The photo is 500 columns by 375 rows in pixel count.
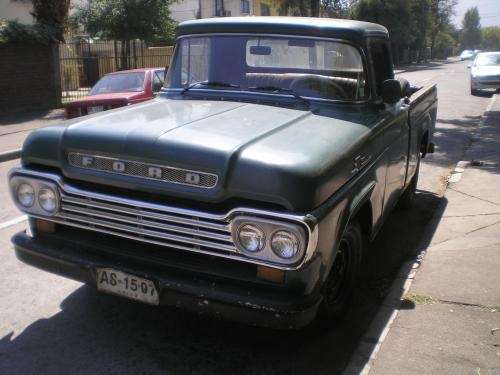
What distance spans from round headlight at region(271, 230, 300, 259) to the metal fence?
16208mm

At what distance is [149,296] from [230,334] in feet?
2.64

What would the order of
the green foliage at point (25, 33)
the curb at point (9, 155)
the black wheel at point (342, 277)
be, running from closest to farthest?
the black wheel at point (342, 277) < the curb at point (9, 155) < the green foliage at point (25, 33)

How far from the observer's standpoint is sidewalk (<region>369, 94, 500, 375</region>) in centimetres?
333

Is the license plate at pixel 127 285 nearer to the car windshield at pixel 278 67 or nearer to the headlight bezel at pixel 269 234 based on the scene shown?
the headlight bezel at pixel 269 234

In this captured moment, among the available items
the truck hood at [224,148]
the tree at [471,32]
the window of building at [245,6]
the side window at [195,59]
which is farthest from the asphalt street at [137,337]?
the tree at [471,32]

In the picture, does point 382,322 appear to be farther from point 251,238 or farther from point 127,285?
point 127,285

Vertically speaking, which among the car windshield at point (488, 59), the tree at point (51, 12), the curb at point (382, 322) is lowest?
the curb at point (382, 322)

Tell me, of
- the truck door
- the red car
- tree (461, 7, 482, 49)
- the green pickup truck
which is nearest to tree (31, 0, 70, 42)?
the red car

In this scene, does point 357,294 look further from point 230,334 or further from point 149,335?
point 149,335

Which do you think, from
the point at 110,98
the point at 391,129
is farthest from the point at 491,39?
the point at 391,129

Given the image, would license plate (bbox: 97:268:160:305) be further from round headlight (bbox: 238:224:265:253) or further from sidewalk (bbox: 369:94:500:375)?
sidewalk (bbox: 369:94:500:375)

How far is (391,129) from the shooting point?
4.47 meters

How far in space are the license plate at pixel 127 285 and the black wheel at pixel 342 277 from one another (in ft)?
3.60

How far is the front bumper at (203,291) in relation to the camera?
2.87 meters
